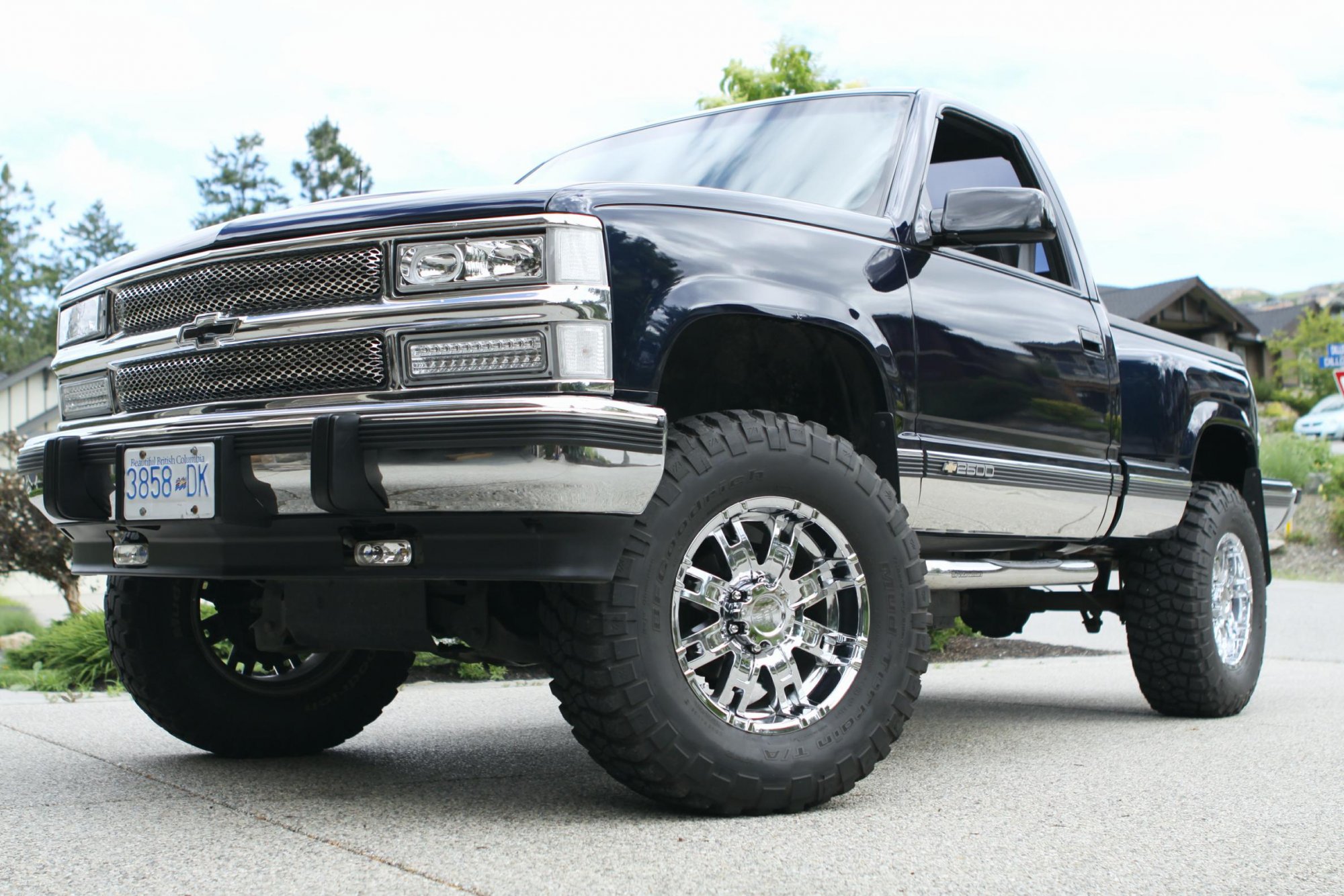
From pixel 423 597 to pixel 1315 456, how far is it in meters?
20.4

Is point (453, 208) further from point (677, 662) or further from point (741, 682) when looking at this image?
point (741, 682)

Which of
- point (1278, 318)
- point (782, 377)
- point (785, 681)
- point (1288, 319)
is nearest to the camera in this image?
point (785, 681)

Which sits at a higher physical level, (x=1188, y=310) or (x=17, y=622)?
(x=1188, y=310)

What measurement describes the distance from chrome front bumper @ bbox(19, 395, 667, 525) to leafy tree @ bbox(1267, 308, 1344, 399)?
52.5 m

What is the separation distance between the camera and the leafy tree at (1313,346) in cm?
5053

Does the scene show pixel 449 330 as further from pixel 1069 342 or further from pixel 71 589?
pixel 71 589

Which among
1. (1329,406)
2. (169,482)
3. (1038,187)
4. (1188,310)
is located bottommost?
(1329,406)

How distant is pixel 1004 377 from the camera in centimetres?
414

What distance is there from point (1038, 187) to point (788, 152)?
50.9 inches

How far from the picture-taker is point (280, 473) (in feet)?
9.83

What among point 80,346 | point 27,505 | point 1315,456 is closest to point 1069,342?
point 80,346

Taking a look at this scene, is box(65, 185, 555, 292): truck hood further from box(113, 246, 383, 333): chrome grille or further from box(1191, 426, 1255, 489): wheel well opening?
box(1191, 426, 1255, 489): wheel well opening

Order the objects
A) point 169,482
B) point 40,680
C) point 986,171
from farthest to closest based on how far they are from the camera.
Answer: point 40,680 → point 986,171 → point 169,482

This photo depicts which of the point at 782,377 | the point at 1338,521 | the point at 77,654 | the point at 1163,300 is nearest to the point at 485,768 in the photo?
the point at 782,377
